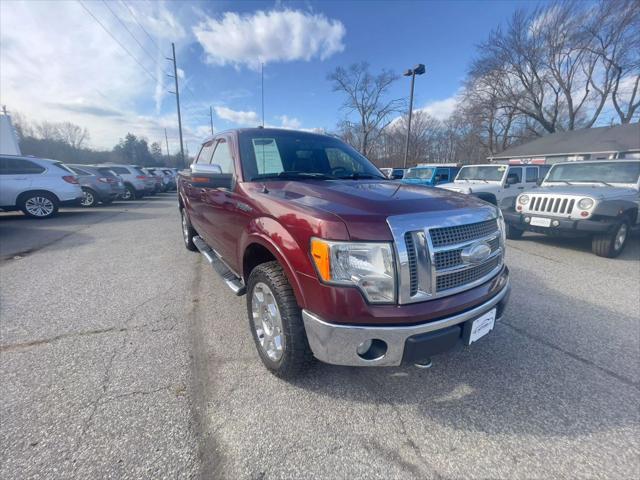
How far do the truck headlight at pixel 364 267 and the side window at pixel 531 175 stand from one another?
1094 centimetres

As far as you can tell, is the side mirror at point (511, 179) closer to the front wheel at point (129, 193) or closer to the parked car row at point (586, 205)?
the parked car row at point (586, 205)

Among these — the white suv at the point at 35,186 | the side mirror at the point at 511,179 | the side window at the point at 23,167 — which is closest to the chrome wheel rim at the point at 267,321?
the side mirror at the point at 511,179

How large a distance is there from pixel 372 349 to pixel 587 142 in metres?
36.7

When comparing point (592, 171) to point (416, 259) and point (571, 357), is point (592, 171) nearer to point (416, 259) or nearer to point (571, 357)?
point (571, 357)

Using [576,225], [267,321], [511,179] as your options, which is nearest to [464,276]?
[267,321]

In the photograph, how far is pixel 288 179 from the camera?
8.77ft

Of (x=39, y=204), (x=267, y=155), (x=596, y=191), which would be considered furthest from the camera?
(x=39, y=204)

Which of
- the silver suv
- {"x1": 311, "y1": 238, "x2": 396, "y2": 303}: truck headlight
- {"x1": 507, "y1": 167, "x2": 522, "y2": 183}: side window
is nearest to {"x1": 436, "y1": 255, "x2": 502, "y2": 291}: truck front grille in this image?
{"x1": 311, "y1": 238, "x2": 396, "y2": 303}: truck headlight

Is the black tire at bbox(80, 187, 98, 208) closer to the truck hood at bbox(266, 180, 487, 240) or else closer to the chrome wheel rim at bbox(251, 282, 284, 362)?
the truck hood at bbox(266, 180, 487, 240)

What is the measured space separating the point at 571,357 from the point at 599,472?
1.20 meters

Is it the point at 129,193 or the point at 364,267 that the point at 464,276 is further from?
the point at 129,193

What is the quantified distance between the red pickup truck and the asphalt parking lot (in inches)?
16.3

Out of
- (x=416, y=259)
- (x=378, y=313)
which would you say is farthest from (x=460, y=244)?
(x=378, y=313)

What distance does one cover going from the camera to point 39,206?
870 cm
